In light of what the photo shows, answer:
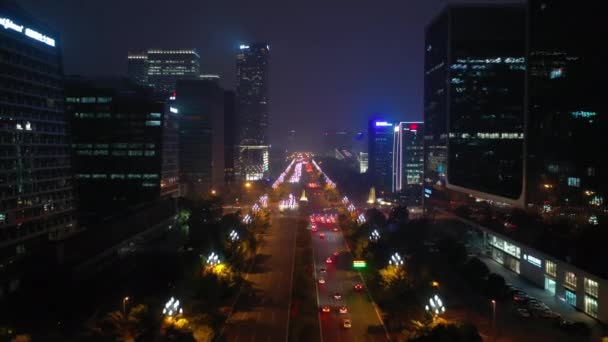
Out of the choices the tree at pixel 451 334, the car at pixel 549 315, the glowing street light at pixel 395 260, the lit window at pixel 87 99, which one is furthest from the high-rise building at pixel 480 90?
the tree at pixel 451 334

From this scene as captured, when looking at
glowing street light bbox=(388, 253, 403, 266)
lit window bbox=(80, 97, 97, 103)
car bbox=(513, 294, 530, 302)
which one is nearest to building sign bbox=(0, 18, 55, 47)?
lit window bbox=(80, 97, 97, 103)

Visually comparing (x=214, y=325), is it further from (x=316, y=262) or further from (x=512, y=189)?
(x=512, y=189)

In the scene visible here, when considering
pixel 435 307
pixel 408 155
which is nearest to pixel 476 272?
pixel 435 307

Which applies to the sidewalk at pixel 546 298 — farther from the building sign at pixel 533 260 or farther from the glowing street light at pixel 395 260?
the glowing street light at pixel 395 260

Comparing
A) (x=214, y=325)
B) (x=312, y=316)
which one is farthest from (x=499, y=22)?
(x=214, y=325)

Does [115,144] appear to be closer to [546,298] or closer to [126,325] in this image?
[126,325]

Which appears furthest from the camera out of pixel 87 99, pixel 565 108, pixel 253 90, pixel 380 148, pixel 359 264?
pixel 253 90

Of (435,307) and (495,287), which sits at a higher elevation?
(435,307)
